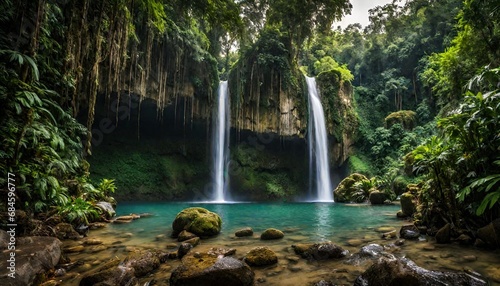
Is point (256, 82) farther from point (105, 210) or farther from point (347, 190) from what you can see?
point (105, 210)

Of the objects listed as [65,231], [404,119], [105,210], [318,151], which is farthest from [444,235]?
[404,119]

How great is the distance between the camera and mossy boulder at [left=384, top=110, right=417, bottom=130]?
2152 cm

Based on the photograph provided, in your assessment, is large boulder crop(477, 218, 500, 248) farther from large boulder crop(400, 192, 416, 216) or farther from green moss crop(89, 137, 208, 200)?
green moss crop(89, 137, 208, 200)

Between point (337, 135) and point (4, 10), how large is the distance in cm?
1909

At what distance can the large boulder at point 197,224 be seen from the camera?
204 inches

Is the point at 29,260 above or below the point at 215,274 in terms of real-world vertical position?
above

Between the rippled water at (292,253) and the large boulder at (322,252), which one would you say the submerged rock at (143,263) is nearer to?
the rippled water at (292,253)

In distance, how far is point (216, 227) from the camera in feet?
17.9

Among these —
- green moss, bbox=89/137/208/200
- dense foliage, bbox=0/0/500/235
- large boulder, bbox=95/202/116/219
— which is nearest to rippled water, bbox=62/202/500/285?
dense foliage, bbox=0/0/500/235

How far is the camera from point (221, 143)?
18.7m

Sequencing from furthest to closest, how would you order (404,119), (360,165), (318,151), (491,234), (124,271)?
(404,119), (360,165), (318,151), (491,234), (124,271)

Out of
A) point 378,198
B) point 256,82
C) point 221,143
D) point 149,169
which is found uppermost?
point 256,82

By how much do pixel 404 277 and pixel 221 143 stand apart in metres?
16.7

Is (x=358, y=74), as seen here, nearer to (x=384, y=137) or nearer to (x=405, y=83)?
(x=405, y=83)
